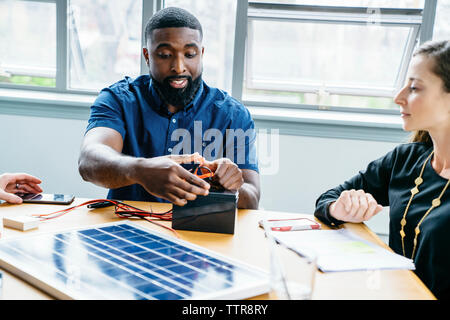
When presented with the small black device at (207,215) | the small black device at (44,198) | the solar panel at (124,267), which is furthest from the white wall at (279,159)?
the solar panel at (124,267)

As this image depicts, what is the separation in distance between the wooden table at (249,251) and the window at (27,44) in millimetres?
2278

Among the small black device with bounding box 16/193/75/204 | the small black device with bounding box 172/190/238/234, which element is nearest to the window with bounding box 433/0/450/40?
the small black device with bounding box 172/190/238/234

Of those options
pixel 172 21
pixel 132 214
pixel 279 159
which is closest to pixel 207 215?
pixel 132 214

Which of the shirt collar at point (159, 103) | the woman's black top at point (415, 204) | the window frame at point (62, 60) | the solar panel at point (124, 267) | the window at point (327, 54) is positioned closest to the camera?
the solar panel at point (124, 267)

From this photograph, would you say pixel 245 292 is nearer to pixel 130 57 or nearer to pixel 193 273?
pixel 193 273

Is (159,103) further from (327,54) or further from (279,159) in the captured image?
(327,54)

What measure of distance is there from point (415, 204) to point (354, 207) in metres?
0.23

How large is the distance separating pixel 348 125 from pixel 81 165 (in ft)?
5.99

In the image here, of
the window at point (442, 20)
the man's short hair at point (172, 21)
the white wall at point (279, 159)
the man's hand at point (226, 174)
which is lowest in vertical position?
the white wall at point (279, 159)

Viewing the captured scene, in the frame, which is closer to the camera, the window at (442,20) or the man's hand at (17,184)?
the man's hand at (17,184)

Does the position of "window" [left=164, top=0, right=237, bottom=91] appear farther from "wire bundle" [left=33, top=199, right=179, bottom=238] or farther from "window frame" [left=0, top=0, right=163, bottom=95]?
"wire bundle" [left=33, top=199, right=179, bottom=238]

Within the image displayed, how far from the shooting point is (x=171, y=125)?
1.74m

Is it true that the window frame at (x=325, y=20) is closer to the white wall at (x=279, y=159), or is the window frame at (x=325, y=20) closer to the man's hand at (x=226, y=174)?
the white wall at (x=279, y=159)

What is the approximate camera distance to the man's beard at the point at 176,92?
1725mm
